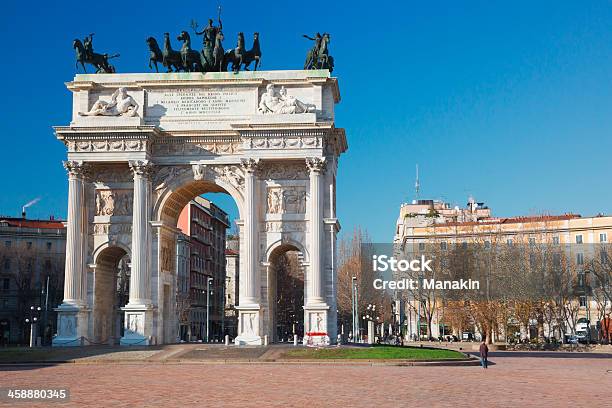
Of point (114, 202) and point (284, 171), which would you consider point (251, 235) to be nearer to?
point (284, 171)

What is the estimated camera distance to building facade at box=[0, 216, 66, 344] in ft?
308

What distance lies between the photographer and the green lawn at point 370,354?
39.8 m

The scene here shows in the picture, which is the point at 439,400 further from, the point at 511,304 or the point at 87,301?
the point at 511,304

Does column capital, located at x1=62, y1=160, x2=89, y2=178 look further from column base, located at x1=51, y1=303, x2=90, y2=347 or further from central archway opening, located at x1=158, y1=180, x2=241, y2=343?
central archway opening, located at x1=158, y1=180, x2=241, y2=343

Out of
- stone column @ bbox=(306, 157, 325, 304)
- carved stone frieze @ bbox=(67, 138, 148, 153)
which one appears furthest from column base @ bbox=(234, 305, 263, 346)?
carved stone frieze @ bbox=(67, 138, 148, 153)

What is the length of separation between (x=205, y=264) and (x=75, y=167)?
6371cm

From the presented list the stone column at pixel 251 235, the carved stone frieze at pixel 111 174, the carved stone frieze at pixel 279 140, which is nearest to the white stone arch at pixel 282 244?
the stone column at pixel 251 235

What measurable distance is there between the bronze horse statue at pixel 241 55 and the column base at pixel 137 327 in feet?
50.3

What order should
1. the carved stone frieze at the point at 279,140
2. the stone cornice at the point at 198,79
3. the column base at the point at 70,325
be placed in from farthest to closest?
the stone cornice at the point at 198,79, the carved stone frieze at the point at 279,140, the column base at the point at 70,325

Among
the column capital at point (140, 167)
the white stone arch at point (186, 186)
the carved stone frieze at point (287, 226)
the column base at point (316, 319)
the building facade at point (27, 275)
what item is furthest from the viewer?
the building facade at point (27, 275)

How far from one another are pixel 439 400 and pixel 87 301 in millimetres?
33565

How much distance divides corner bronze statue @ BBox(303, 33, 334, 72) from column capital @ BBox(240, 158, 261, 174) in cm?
741

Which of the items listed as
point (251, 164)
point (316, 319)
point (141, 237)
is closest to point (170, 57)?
point (251, 164)

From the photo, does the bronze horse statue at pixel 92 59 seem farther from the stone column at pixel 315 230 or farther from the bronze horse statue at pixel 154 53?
the stone column at pixel 315 230
